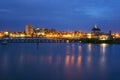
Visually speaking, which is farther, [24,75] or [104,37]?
[104,37]

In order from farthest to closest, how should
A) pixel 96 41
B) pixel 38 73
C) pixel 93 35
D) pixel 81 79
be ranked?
1. pixel 93 35
2. pixel 96 41
3. pixel 38 73
4. pixel 81 79

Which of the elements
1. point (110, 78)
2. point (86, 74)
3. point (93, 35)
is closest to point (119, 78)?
point (110, 78)

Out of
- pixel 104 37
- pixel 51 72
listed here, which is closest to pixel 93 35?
pixel 104 37

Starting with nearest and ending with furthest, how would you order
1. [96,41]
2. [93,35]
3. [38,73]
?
1. [38,73]
2. [96,41]
3. [93,35]

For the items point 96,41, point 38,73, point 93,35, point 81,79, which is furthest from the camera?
point 93,35

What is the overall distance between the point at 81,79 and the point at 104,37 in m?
76.5

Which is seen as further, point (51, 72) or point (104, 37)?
point (104, 37)

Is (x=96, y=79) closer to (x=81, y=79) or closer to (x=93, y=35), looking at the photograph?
(x=81, y=79)

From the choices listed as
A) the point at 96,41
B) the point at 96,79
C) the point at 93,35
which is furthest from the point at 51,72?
the point at 93,35

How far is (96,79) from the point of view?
1623 centimetres

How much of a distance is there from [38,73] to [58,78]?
1917 mm

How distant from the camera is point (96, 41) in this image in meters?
88.9

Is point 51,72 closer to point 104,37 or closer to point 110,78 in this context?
point 110,78

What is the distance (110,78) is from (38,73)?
4.35 meters
